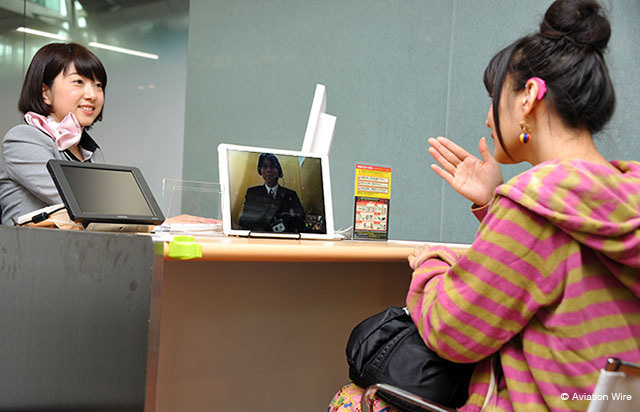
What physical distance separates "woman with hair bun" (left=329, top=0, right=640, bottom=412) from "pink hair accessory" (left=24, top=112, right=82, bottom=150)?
1.47 meters

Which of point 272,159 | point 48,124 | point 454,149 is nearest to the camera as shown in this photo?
point 454,149

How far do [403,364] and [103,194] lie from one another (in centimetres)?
67

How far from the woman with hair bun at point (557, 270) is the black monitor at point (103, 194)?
60 cm

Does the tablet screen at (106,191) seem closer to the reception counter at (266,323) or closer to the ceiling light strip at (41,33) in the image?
the reception counter at (266,323)

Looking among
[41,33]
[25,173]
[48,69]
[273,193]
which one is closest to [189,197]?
[273,193]

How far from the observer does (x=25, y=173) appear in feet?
5.88

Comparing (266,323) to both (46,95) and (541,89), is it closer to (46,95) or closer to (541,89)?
(541,89)

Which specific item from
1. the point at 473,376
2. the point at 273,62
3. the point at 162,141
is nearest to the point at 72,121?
the point at 473,376

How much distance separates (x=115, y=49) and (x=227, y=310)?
128 inches

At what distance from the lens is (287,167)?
1.63 m

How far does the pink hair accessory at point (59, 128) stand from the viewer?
198 cm

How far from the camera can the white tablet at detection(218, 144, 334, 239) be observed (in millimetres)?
1534

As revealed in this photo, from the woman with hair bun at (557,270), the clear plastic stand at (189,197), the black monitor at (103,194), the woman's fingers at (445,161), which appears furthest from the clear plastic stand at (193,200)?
the woman with hair bun at (557,270)

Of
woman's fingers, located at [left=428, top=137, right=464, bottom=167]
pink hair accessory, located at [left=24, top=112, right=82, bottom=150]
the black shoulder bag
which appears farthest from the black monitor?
pink hair accessory, located at [left=24, top=112, right=82, bottom=150]
